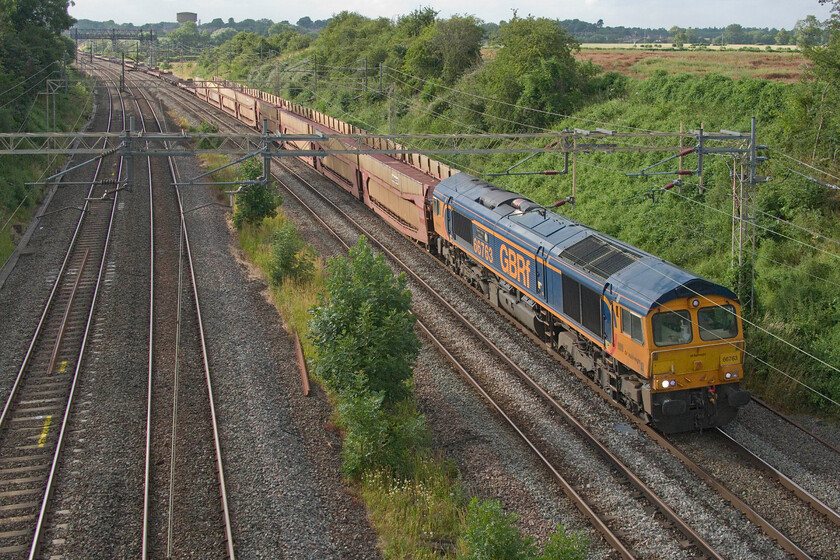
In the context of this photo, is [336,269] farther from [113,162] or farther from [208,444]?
[113,162]

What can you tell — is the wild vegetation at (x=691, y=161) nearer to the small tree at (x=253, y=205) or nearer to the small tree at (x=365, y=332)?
the small tree at (x=365, y=332)

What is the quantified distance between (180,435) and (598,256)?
31.4 feet

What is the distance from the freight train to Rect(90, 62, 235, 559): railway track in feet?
26.7

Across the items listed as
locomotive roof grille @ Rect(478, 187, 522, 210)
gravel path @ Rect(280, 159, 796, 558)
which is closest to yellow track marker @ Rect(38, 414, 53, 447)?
gravel path @ Rect(280, 159, 796, 558)

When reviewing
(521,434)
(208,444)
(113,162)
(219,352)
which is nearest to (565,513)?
(521,434)

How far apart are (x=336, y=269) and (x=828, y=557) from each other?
1034 centimetres

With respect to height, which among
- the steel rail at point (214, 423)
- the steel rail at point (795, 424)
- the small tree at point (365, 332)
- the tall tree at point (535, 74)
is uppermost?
the tall tree at point (535, 74)

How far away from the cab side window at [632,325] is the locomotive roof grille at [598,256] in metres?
1.19

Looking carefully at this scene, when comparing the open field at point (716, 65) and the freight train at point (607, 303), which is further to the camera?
the open field at point (716, 65)

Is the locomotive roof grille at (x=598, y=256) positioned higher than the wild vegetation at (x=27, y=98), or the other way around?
the wild vegetation at (x=27, y=98)

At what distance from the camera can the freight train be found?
14.1 m

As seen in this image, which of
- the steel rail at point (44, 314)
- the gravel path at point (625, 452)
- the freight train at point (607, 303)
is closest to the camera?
the gravel path at point (625, 452)

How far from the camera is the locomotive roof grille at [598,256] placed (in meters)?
15.7

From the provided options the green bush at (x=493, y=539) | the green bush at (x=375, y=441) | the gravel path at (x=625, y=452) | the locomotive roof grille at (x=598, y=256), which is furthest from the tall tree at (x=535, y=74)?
the green bush at (x=493, y=539)
